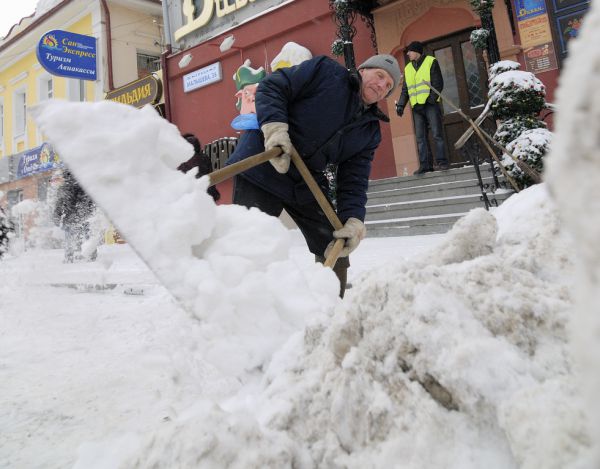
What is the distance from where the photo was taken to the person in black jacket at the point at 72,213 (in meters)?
6.38

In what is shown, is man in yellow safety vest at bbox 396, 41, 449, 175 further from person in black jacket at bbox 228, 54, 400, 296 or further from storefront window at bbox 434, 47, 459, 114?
person in black jacket at bbox 228, 54, 400, 296

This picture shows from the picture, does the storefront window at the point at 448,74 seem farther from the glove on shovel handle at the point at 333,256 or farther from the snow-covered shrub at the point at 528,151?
the glove on shovel handle at the point at 333,256

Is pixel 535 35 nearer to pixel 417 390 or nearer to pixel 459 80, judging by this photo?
pixel 459 80

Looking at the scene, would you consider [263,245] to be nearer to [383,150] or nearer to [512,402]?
[512,402]

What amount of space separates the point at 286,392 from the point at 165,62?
12.8 metres

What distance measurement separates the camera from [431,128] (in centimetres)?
673

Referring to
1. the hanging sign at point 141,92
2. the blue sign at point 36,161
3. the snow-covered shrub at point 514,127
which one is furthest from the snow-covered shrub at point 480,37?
the blue sign at point 36,161

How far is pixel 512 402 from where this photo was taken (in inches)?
29.0

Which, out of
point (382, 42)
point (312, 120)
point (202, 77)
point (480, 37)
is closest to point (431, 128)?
point (480, 37)

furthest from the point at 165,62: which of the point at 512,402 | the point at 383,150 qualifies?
the point at 512,402

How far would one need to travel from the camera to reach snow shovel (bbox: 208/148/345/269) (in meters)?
1.79

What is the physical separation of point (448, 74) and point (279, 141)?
6.80 m

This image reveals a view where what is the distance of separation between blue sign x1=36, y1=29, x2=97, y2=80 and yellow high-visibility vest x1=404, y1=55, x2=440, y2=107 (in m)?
10.2

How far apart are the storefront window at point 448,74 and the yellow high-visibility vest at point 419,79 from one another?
3.90 ft
